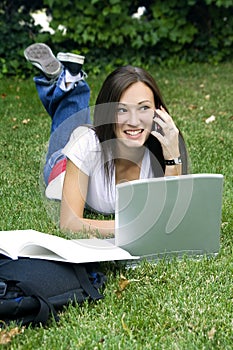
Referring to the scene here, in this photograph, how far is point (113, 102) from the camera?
9.68ft

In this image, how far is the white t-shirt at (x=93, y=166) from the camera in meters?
2.99

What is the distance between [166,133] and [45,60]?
1483 millimetres

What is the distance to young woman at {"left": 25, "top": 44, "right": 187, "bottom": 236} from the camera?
2.93 m

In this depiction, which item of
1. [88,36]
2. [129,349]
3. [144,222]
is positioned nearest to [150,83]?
[144,222]

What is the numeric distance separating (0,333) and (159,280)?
0.69 m

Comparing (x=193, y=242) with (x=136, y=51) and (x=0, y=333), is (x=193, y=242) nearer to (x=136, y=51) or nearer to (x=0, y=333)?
(x=0, y=333)

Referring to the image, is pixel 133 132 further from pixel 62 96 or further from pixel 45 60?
pixel 45 60

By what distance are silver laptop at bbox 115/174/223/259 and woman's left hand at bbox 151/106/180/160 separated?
0.36 metres

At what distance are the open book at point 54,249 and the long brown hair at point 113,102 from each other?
540mm

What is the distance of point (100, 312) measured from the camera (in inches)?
92.0

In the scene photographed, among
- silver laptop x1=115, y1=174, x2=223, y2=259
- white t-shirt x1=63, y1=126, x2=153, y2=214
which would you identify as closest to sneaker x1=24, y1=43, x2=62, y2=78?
white t-shirt x1=63, y1=126, x2=153, y2=214

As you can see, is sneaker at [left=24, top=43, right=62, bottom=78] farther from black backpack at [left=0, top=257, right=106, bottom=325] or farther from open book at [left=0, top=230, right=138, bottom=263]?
black backpack at [left=0, top=257, right=106, bottom=325]

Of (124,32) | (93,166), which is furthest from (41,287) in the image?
(124,32)

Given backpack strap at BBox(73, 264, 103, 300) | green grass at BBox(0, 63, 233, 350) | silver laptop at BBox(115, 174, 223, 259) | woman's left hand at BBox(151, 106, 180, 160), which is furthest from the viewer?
woman's left hand at BBox(151, 106, 180, 160)
